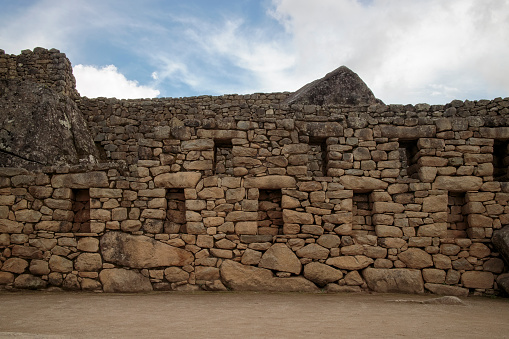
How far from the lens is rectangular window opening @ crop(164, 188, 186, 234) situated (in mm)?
8727

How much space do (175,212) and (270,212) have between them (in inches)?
81.9

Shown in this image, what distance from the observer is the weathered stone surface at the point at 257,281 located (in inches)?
325

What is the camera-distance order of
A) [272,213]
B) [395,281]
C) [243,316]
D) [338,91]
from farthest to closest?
[338,91] → [272,213] → [395,281] → [243,316]

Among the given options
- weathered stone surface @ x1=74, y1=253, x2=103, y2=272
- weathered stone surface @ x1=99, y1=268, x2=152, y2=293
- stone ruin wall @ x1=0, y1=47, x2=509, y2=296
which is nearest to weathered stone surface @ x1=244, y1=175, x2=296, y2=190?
stone ruin wall @ x1=0, y1=47, x2=509, y2=296

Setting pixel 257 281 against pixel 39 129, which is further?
pixel 39 129

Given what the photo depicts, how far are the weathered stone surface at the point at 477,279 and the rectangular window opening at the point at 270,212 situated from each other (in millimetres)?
3940

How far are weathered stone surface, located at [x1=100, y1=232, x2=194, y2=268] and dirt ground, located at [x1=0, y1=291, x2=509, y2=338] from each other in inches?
26.6

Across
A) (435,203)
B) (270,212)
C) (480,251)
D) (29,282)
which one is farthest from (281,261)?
(29,282)

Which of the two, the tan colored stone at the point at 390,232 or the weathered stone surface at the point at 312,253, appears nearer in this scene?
the weathered stone surface at the point at 312,253

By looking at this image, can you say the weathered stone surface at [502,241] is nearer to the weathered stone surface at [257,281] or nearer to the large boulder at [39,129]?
the weathered stone surface at [257,281]

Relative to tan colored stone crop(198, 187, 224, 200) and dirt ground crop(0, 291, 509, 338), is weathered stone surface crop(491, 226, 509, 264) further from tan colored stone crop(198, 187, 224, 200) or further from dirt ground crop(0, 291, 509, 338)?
tan colored stone crop(198, 187, 224, 200)

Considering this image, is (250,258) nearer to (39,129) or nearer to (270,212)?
(270,212)

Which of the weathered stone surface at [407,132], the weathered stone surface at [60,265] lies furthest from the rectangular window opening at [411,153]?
the weathered stone surface at [60,265]

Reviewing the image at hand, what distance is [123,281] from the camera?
27.2ft
